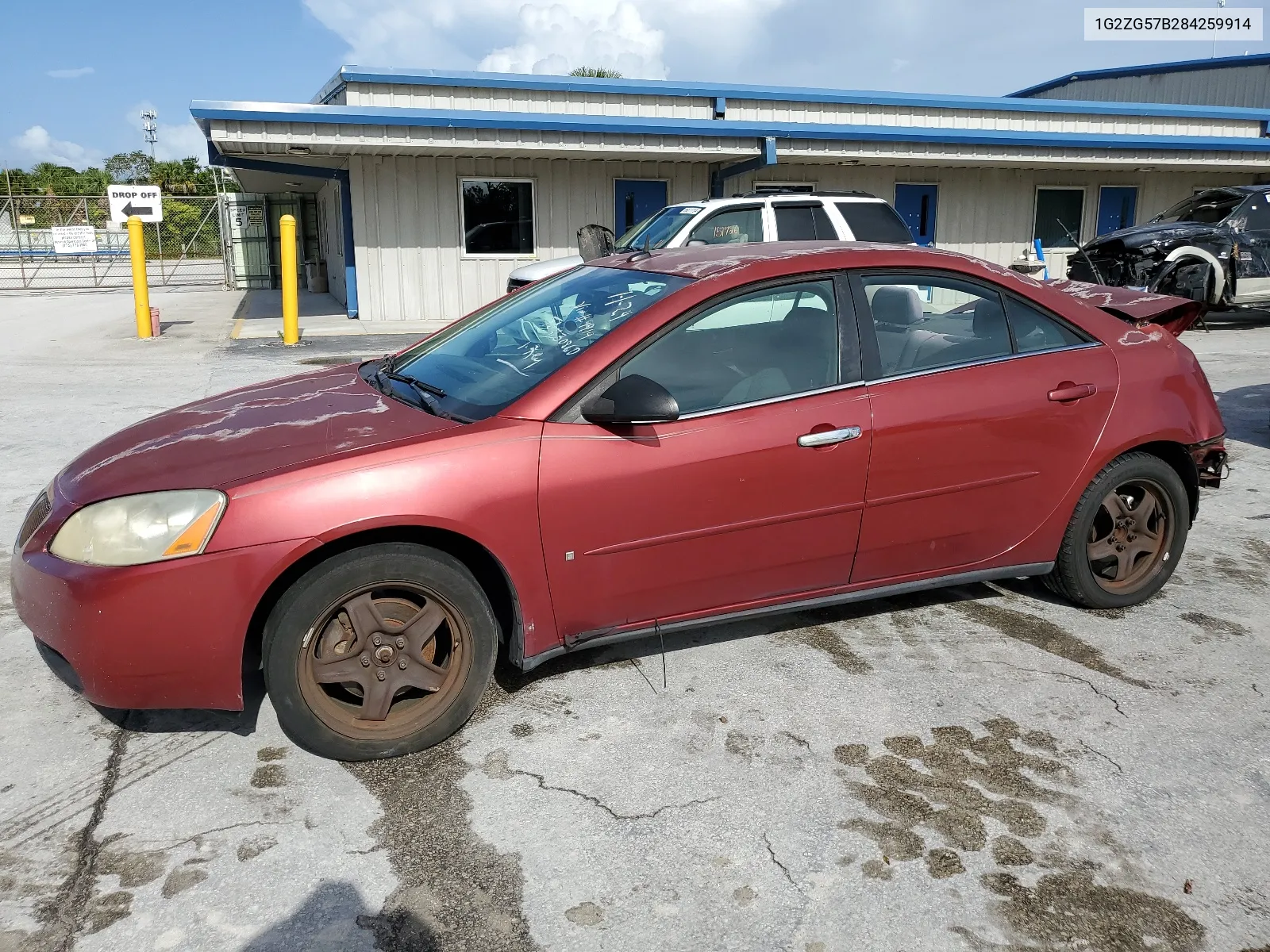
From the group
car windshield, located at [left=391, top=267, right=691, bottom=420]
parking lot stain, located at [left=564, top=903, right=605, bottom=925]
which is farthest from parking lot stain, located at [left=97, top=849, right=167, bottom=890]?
car windshield, located at [left=391, top=267, right=691, bottom=420]

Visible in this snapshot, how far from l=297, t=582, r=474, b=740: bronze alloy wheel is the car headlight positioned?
1.45ft

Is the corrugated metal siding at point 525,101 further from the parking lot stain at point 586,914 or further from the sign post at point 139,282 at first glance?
the parking lot stain at point 586,914

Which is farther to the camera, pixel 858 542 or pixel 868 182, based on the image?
pixel 868 182

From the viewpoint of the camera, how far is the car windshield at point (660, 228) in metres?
10.3

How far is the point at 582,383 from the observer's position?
3.29 m

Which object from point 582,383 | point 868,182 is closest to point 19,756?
point 582,383

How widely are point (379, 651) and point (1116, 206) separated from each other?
22645 millimetres

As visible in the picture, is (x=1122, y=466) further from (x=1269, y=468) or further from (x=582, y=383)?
(x=1269, y=468)

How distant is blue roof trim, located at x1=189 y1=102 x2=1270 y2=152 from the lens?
13953 millimetres

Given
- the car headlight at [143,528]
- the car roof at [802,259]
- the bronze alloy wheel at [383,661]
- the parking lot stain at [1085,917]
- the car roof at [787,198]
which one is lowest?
the parking lot stain at [1085,917]

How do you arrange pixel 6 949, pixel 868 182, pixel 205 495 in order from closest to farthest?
1. pixel 6 949
2. pixel 205 495
3. pixel 868 182

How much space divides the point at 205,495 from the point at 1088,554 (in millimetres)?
3458

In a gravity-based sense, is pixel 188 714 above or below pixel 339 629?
below

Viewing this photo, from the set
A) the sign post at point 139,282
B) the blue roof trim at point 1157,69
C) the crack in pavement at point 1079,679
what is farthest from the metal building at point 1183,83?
the crack in pavement at point 1079,679
